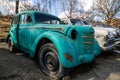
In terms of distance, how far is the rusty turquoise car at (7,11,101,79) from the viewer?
4.17 m

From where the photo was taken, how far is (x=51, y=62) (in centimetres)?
453

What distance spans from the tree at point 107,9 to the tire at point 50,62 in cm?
2085

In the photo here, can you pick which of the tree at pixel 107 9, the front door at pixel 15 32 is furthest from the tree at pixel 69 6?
the front door at pixel 15 32

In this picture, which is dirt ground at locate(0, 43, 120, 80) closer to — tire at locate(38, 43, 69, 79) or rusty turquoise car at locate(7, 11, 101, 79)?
tire at locate(38, 43, 69, 79)

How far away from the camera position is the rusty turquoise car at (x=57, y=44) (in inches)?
164

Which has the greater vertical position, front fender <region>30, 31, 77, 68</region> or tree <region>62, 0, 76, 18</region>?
tree <region>62, 0, 76, 18</region>

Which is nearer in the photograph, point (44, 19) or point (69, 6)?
point (44, 19)

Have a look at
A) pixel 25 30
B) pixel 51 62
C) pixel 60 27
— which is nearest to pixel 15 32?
pixel 25 30

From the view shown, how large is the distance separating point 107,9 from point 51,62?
72.8 ft

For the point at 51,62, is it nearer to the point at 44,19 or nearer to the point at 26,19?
the point at 44,19

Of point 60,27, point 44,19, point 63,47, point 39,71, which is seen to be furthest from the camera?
point 44,19

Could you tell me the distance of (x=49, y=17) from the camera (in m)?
6.15

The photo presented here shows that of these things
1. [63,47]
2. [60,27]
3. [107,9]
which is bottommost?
[63,47]

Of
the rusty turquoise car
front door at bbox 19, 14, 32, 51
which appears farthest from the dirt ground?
front door at bbox 19, 14, 32, 51
